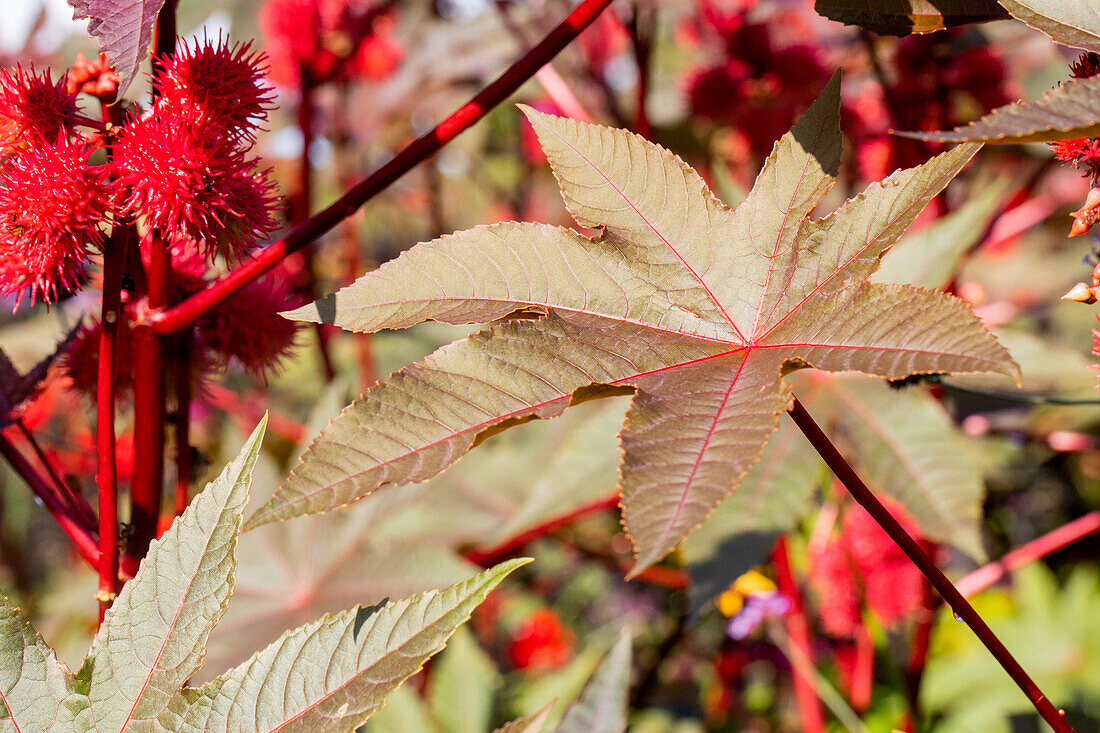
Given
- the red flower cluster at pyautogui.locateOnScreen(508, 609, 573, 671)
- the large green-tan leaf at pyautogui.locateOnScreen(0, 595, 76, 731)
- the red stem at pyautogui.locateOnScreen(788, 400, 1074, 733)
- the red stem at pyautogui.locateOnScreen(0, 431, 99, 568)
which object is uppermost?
the red stem at pyautogui.locateOnScreen(0, 431, 99, 568)

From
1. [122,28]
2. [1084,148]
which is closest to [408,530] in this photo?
[122,28]

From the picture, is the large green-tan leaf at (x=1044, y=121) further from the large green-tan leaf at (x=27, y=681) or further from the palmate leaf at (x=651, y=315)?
the large green-tan leaf at (x=27, y=681)

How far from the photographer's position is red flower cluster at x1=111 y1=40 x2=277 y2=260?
629 mm

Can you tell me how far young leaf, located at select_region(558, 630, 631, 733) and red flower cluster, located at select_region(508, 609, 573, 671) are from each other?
4.20 ft

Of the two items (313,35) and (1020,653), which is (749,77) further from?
(1020,653)

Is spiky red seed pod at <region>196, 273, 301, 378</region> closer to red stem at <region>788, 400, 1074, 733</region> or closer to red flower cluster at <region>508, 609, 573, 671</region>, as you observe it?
red stem at <region>788, 400, 1074, 733</region>

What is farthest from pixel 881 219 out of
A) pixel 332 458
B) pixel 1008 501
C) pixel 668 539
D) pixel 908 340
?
pixel 1008 501

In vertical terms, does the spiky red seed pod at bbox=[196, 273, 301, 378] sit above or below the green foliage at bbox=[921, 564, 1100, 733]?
above

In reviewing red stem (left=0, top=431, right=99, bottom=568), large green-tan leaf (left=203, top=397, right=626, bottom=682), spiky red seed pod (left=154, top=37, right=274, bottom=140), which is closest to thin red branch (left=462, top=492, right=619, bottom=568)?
large green-tan leaf (left=203, top=397, right=626, bottom=682)

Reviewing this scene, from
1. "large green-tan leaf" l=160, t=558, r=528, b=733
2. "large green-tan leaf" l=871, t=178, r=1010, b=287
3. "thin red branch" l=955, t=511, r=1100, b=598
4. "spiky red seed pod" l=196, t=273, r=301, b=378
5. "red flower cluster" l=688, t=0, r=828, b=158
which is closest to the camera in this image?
"large green-tan leaf" l=160, t=558, r=528, b=733

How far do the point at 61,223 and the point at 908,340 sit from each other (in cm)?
60

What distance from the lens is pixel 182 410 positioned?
77 centimetres

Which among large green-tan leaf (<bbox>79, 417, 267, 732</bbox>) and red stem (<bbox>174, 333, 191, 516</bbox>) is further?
red stem (<bbox>174, 333, 191, 516</bbox>)

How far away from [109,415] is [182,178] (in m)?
0.20
